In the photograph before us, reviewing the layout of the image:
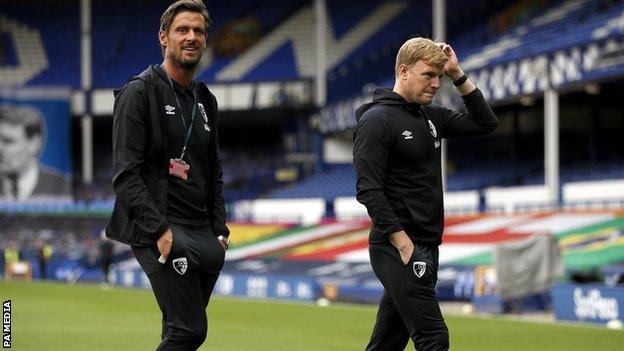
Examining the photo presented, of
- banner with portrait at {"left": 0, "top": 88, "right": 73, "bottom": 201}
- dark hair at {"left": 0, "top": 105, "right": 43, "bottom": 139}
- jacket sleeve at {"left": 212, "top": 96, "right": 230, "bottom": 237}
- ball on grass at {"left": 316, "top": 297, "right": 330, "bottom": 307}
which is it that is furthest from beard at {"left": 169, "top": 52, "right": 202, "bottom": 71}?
dark hair at {"left": 0, "top": 105, "right": 43, "bottom": 139}

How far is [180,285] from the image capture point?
6.29 meters

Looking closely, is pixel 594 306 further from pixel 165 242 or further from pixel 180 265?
pixel 165 242

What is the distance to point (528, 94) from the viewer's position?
111 ft

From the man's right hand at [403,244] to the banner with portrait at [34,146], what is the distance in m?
46.2

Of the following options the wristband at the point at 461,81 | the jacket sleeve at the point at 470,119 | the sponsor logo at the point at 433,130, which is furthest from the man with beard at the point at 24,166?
the sponsor logo at the point at 433,130

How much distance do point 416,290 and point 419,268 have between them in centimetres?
12

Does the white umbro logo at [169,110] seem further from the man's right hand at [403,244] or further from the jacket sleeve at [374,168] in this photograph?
the man's right hand at [403,244]

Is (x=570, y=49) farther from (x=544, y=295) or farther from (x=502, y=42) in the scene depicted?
(x=544, y=295)

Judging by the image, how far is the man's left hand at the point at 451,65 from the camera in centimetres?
690

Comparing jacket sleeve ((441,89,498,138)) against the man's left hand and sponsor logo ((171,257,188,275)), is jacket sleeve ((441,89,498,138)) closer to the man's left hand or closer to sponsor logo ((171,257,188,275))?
the man's left hand

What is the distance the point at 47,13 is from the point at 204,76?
31.0 ft

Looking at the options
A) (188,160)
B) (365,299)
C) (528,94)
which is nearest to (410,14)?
(528,94)

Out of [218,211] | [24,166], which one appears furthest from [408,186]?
[24,166]

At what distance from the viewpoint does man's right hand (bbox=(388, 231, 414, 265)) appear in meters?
6.64
